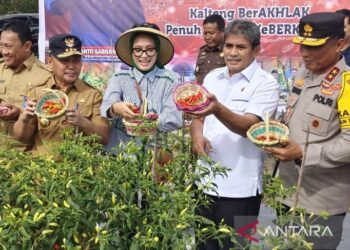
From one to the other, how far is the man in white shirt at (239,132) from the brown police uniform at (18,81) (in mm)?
1109

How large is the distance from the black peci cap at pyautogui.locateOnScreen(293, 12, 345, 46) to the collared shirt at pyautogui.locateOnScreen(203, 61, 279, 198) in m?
0.31

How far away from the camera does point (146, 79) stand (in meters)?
3.07

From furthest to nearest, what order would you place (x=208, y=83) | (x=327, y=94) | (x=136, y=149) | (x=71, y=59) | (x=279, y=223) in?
(x=71, y=59), (x=208, y=83), (x=327, y=94), (x=136, y=149), (x=279, y=223)

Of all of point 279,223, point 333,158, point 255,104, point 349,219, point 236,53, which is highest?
point 236,53

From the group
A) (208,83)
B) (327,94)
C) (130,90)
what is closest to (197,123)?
(208,83)

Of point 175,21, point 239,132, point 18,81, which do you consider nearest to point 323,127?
point 239,132

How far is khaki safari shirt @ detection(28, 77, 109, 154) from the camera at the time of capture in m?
3.17

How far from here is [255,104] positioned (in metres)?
2.71

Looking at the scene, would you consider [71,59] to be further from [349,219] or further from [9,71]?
[349,219]

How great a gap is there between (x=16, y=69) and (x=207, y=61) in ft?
9.48

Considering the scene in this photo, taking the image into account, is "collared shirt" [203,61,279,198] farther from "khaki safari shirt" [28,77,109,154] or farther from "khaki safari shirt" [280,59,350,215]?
"khaki safari shirt" [28,77,109,154]

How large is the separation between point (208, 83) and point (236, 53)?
0.25m

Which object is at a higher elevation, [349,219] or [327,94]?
[327,94]

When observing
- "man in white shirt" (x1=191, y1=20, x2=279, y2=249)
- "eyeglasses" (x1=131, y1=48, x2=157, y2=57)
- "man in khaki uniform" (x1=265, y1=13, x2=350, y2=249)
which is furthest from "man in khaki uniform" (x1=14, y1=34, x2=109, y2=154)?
"man in khaki uniform" (x1=265, y1=13, x2=350, y2=249)
